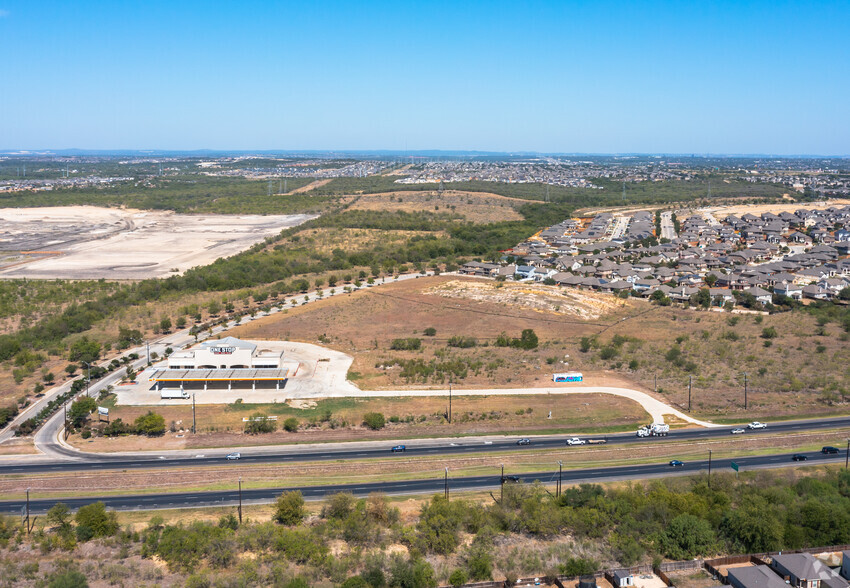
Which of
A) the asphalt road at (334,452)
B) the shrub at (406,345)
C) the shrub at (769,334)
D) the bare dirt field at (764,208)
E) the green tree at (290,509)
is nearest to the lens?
the green tree at (290,509)

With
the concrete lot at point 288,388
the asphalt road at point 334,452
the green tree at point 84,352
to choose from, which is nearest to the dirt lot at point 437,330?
the concrete lot at point 288,388

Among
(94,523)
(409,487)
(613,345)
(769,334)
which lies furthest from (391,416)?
(769,334)

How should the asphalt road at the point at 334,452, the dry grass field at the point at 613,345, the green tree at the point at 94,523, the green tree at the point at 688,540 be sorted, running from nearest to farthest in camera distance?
the green tree at the point at 688,540, the green tree at the point at 94,523, the asphalt road at the point at 334,452, the dry grass field at the point at 613,345

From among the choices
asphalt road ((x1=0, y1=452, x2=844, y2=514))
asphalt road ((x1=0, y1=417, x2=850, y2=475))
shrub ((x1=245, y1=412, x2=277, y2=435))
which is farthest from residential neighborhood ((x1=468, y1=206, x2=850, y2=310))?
shrub ((x1=245, y1=412, x2=277, y2=435))

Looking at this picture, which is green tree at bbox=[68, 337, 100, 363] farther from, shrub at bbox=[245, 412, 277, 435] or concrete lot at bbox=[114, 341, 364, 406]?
shrub at bbox=[245, 412, 277, 435]

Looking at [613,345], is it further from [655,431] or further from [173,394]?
[173,394]

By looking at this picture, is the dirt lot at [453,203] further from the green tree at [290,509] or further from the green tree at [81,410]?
the green tree at [290,509]
